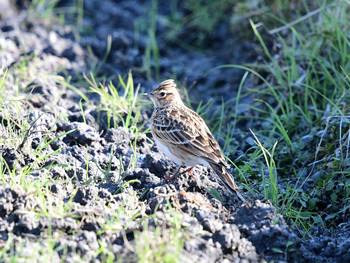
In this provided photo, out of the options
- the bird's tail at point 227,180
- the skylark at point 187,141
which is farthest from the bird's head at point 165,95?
the bird's tail at point 227,180

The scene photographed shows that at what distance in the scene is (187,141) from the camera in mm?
5016

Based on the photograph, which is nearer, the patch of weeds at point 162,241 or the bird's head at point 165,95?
the patch of weeds at point 162,241

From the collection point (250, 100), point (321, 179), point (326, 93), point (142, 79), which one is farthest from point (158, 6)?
point (321, 179)

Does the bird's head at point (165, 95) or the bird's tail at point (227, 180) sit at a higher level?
the bird's head at point (165, 95)

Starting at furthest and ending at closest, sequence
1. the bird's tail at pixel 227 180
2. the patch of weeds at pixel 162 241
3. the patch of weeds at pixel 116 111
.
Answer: the patch of weeds at pixel 116 111 < the bird's tail at pixel 227 180 < the patch of weeds at pixel 162 241

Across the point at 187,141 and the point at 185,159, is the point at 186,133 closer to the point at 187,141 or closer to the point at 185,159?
the point at 187,141

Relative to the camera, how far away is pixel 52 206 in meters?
4.00

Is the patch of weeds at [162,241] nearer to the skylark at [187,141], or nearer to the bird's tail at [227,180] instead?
the bird's tail at [227,180]

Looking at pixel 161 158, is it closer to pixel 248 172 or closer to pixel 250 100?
pixel 248 172

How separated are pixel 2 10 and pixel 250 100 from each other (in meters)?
5.18

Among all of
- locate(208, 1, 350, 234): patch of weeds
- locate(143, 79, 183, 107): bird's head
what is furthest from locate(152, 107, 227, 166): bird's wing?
locate(208, 1, 350, 234): patch of weeds

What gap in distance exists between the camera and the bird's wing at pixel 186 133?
4840 mm

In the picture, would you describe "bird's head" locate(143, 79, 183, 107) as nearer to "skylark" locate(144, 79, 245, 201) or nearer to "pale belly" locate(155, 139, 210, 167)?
"skylark" locate(144, 79, 245, 201)

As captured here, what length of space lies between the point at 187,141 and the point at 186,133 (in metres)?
0.10
